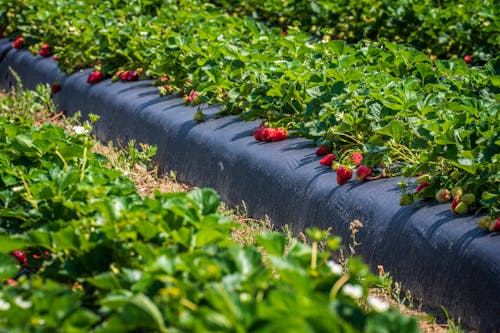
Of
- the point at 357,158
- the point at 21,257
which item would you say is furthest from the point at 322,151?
the point at 21,257

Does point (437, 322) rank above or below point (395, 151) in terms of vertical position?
below

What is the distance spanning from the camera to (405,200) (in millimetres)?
3943

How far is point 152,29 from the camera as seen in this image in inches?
274

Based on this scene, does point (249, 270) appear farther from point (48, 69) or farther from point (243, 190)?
point (48, 69)

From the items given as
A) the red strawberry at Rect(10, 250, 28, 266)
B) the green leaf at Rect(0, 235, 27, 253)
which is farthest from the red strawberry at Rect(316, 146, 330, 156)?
the green leaf at Rect(0, 235, 27, 253)

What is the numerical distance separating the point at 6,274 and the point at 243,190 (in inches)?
99.0

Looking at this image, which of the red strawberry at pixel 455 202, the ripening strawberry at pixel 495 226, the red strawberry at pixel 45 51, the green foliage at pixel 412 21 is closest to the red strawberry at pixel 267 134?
the red strawberry at pixel 455 202

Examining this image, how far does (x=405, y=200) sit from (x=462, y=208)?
0.93 ft

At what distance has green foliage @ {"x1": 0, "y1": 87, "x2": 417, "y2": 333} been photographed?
6.86 feet

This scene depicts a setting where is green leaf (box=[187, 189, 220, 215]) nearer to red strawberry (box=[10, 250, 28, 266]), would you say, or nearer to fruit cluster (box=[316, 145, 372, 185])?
red strawberry (box=[10, 250, 28, 266])

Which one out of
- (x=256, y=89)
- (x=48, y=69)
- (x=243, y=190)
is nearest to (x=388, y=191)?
(x=243, y=190)

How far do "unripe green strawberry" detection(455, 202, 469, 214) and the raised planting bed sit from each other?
0.11ft

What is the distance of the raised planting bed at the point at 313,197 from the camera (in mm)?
3529

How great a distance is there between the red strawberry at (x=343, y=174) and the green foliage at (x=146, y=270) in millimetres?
1203
